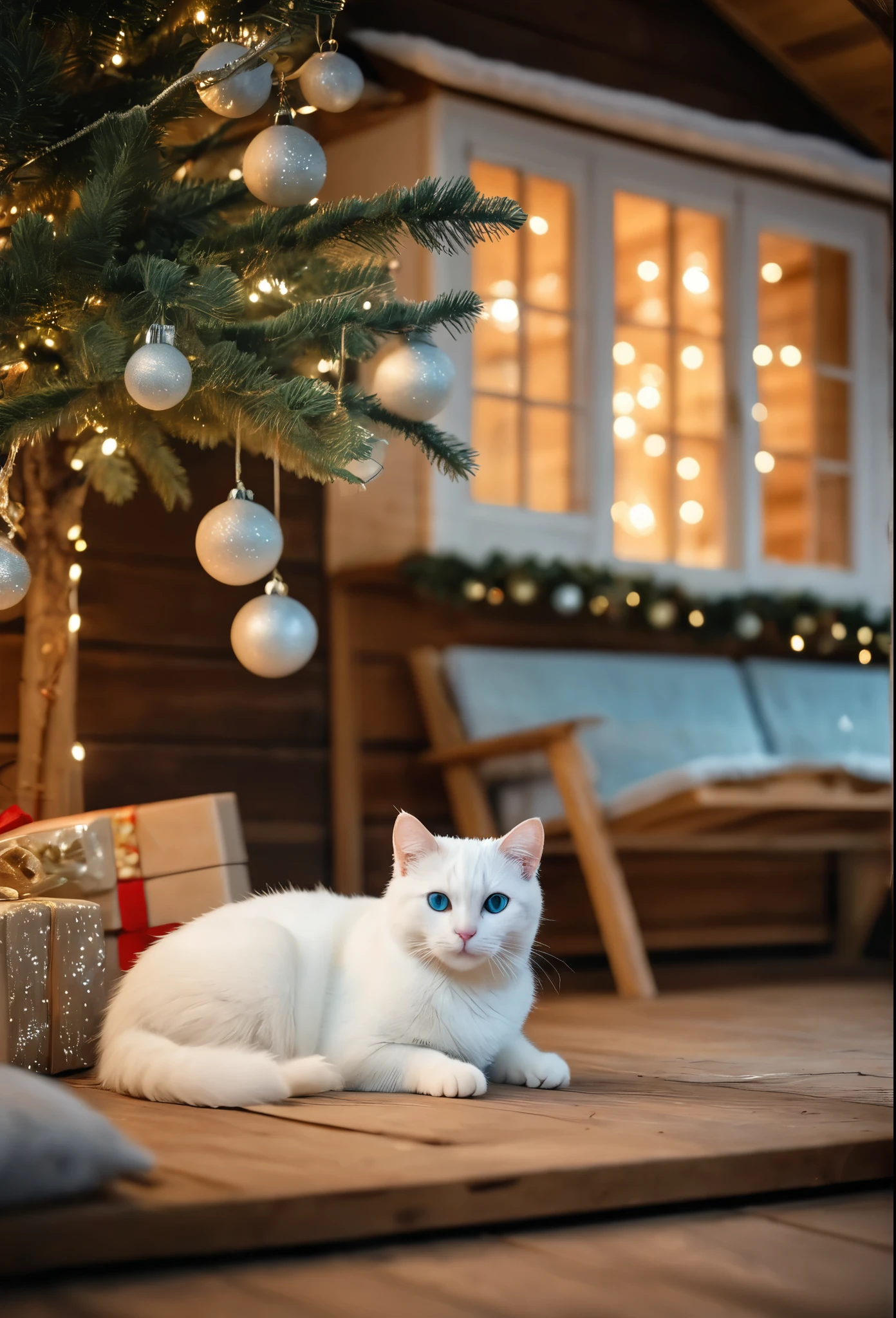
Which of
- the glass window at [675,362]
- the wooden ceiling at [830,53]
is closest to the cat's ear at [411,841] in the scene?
the glass window at [675,362]

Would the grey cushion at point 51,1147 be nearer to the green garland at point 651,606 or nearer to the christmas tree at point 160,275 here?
the christmas tree at point 160,275

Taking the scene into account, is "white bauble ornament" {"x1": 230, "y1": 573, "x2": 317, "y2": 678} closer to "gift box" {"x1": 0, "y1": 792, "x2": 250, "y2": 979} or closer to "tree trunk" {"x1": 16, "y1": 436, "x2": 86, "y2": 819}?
"gift box" {"x1": 0, "y1": 792, "x2": 250, "y2": 979}

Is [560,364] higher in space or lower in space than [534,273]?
lower

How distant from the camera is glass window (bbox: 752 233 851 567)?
165 inches

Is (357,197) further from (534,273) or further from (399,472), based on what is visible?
(534,273)

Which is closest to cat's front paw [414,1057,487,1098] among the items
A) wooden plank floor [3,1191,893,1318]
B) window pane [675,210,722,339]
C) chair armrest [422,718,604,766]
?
wooden plank floor [3,1191,893,1318]

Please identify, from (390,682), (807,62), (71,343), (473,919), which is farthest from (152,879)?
(807,62)

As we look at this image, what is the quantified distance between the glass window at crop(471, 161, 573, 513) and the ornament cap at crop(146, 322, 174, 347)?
69.8 inches

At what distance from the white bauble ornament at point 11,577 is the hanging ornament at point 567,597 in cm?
178

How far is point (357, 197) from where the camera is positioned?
200 centimetres

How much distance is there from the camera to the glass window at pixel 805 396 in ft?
13.7

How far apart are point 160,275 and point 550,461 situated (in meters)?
2.17

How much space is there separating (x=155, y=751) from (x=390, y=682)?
0.64 metres

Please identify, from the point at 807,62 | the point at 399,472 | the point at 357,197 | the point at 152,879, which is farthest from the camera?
the point at 807,62
